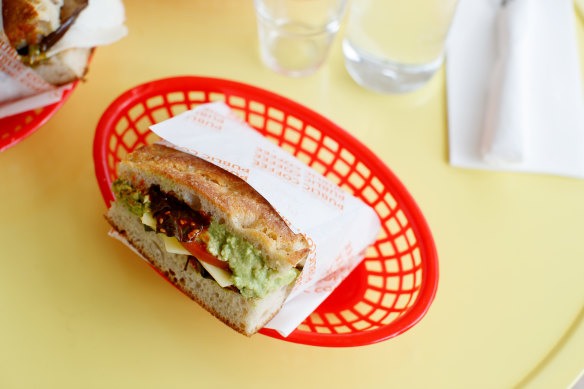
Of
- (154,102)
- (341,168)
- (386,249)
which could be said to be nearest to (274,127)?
(341,168)

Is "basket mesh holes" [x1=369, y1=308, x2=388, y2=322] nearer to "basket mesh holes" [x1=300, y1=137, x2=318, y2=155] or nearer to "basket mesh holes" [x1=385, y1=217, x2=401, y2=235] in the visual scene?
"basket mesh holes" [x1=385, y1=217, x2=401, y2=235]

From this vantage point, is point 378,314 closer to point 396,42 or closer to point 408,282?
point 408,282

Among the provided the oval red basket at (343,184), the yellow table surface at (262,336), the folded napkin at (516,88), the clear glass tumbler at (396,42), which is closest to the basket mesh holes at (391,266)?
the oval red basket at (343,184)

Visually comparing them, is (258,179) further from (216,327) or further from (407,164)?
(407,164)

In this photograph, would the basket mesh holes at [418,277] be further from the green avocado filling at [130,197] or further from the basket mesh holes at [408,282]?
the green avocado filling at [130,197]

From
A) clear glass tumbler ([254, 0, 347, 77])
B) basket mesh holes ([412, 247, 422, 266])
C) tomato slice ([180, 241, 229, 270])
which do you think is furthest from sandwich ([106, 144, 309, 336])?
clear glass tumbler ([254, 0, 347, 77])
